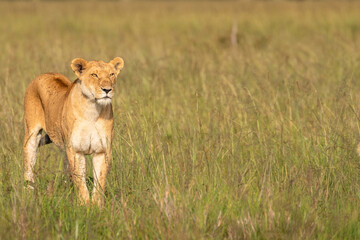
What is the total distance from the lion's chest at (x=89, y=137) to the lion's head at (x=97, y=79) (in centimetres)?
17

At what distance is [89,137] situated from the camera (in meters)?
3.98

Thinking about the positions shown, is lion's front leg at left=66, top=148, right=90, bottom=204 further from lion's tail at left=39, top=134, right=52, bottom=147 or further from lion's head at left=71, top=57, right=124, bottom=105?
lion's tail at left=39, top=134, right=52, bottom=147

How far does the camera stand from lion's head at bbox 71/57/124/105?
3838mm

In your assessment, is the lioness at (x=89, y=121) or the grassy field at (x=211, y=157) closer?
the grassy field at (x=211, y=157)

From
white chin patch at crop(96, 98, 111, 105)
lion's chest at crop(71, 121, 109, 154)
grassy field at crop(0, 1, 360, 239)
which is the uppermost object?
white chin patch at crop(96, 98, 111, 105)

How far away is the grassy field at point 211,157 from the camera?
3408 millimetres

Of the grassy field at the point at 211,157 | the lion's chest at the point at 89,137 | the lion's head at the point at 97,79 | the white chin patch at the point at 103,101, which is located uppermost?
the lion's head at the point at 97,79

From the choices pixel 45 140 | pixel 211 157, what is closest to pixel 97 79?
pixel 211 157

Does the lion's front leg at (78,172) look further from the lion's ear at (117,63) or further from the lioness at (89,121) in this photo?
the lion's ear at (117,63)

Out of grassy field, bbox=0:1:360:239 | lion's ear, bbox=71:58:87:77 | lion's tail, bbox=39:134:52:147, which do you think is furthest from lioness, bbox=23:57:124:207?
lion's tail, bbox=39:134:52:147

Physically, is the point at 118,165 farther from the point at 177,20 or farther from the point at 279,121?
the point at 177,20

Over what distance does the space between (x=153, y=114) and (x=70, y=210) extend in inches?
86.1

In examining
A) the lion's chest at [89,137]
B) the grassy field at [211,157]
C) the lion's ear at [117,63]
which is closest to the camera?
the grassy field at [211,157]

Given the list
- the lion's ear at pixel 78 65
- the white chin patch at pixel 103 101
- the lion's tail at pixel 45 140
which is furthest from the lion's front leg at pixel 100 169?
the lion's tail at pixel 45 140
